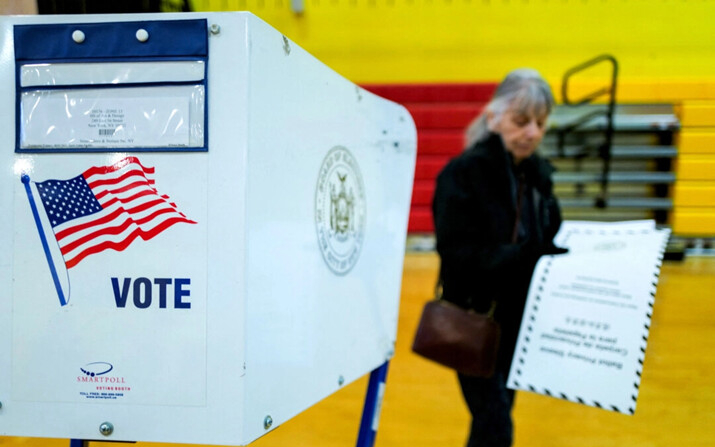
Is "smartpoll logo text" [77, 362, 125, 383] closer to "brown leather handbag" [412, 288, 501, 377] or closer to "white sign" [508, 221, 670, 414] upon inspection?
"white sign" [508, 221, 670, 414]

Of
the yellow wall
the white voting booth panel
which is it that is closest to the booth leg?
the white voting booth panel

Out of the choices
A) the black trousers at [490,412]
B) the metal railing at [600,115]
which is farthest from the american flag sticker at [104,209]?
the metal railing at [600,115]

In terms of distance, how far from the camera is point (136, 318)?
604 millimetres

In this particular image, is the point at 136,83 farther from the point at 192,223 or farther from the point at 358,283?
the point at 358,283

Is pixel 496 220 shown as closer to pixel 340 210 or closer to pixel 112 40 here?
pixel 340 210

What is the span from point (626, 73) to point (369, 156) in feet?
17.2

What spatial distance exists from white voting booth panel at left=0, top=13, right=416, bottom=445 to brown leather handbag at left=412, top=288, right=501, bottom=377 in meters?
0.75

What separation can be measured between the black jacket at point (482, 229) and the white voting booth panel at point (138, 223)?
0.78 metres

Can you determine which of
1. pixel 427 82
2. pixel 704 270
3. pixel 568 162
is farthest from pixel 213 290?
pixel 427 82

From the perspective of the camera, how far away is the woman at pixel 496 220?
4.40ft

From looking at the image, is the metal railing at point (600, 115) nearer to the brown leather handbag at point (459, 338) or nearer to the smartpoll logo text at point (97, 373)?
the brown leather handbag at point (459, 338)

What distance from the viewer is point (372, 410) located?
3.23 feet

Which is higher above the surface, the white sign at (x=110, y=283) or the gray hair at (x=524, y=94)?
the gray hair at (x=524, y=94)

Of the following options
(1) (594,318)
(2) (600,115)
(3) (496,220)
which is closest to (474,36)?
(2) (600,115)
